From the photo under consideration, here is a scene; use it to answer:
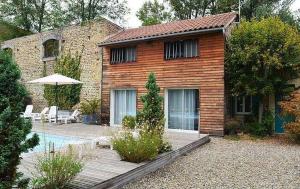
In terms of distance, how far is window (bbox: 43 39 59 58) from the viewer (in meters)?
20.0

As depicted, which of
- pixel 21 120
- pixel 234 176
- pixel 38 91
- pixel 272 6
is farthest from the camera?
pixel 272 6

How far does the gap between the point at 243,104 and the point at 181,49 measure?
13.5 feet

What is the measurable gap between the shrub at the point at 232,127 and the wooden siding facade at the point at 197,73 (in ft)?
1.47

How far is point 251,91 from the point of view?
1306 cm

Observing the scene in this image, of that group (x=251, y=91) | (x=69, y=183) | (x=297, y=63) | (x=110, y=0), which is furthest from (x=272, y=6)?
(x=69, y=183)

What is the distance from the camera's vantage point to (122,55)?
1638cm

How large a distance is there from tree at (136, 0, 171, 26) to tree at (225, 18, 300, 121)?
741 inches

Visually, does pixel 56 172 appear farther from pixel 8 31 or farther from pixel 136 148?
pixel 8 31

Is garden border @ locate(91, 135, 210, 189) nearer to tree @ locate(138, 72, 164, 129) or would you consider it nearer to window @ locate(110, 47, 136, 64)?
tree @ locate(138, 72, 164, 129)

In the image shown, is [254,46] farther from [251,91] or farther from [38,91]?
[38,91]

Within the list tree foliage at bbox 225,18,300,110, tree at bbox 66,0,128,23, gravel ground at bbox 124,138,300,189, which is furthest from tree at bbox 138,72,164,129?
tree at bbox 66,0,128,23

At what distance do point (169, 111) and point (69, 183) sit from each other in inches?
378

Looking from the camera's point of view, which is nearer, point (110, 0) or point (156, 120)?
point (156, 120)

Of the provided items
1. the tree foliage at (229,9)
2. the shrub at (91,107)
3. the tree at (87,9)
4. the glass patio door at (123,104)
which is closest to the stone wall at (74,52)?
the shrub at (91,107)
